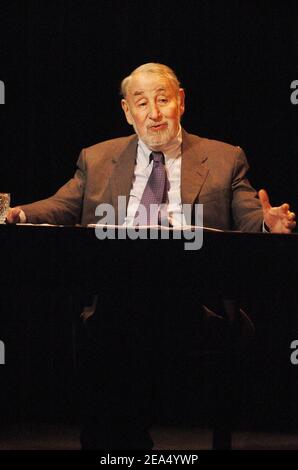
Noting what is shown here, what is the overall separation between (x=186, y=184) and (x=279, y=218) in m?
0.82

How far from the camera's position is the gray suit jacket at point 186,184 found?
9.27 feet

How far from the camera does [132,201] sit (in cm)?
297

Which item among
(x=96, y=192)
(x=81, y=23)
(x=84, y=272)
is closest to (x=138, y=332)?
(x=84, y=272)

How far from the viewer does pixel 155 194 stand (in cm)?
292

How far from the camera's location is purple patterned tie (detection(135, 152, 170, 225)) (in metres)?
2.89

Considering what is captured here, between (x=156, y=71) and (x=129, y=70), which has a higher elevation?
(x=129, y=70)

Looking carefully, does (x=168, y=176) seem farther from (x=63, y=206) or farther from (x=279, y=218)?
(x=279, y=218)

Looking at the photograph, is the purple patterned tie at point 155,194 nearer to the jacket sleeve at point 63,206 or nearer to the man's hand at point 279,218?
the jacket sleeve at point 63,206

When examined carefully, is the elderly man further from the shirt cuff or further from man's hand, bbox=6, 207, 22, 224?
man's hand, bbox=6, 207, 22, 224

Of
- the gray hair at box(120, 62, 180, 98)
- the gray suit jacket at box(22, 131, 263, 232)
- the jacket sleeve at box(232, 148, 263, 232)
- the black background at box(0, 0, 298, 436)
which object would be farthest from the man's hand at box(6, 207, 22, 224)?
the black background at box(0, 0, 298, 436)

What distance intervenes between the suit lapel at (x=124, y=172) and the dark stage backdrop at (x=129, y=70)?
43cm

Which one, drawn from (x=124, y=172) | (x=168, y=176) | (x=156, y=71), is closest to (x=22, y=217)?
(x=124, y=172)

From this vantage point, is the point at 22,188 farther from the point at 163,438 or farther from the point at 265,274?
the point at 265,274

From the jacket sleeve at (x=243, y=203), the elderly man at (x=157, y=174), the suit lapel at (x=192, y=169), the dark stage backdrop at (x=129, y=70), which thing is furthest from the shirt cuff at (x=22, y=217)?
the dark stage backdrop at (x=129, y=70)
